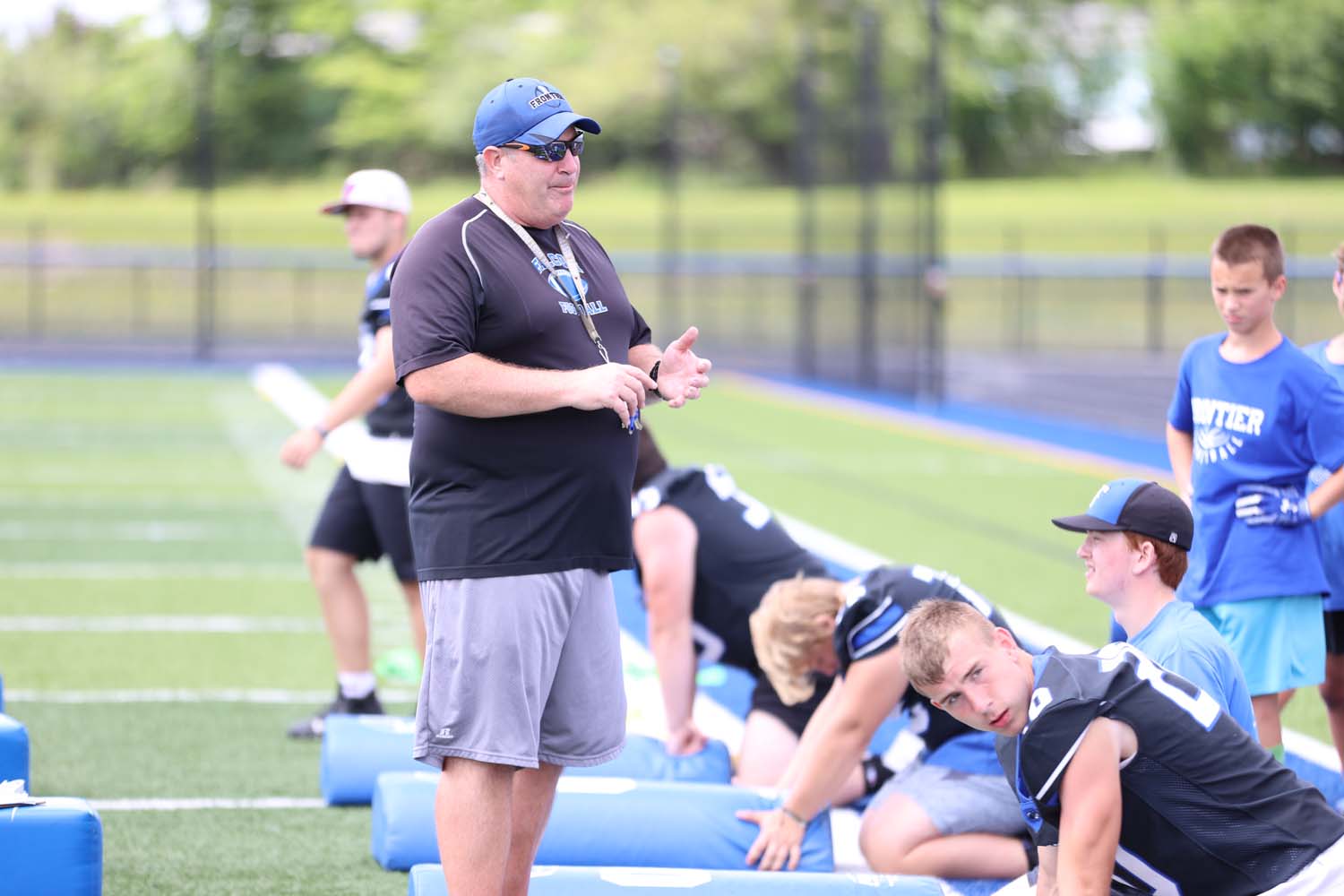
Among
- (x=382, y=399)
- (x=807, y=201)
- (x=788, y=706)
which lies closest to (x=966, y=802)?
(x=788, y=706)

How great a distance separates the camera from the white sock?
651 cm

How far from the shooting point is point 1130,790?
3.50 metres

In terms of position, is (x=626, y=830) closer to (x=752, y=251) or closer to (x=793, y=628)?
(x=793, y=628)

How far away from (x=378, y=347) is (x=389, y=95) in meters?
46.0

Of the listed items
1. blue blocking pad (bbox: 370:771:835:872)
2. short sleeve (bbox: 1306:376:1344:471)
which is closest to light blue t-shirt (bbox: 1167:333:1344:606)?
short sleeve (bbox: 1306:376:1344:471)

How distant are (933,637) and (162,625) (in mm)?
6107

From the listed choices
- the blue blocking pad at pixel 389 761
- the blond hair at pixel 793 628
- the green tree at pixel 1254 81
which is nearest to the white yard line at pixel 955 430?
the blue blocking pad at pixel 389 761

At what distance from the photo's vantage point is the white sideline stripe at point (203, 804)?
5512mm

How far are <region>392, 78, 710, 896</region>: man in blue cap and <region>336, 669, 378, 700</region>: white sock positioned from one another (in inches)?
111

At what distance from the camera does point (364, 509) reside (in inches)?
258

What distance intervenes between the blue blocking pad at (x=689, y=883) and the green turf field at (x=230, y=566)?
68 centimetres

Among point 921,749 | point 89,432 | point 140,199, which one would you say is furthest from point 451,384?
point 140,199

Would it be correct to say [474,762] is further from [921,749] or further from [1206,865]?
[921,749]

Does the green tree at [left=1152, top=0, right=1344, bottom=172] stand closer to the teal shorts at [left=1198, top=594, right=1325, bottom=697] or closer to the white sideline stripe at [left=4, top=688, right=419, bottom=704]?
the white sideline stripe at [left=4, top=688, right=419, bottom=704]
